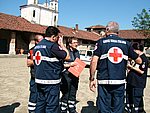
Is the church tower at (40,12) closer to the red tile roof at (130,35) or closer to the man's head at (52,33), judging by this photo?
the red tile roof at (130,35)

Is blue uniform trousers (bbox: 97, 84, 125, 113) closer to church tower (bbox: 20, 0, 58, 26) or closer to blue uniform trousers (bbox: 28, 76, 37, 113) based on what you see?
blue uniform trousers (bbox: 28, 76, 37, 113)

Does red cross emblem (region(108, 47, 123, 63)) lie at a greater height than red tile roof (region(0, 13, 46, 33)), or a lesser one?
lesser

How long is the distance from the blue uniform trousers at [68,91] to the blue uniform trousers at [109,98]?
57.7 inches

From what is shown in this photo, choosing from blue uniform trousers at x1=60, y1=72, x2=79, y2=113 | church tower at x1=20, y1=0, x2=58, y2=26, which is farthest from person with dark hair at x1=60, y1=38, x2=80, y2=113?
church tower at x1=20, y1=0, x2=58, y2=26

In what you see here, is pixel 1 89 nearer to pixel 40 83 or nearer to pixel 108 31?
pixel 40 83

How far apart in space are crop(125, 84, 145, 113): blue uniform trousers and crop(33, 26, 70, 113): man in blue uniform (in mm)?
1923

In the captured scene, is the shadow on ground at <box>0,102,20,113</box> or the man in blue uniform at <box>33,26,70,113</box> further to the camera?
the shadow on ground at <box>0,102,20,113</box>

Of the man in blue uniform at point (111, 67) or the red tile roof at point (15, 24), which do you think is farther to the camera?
the red tile roof at point (15, 24)

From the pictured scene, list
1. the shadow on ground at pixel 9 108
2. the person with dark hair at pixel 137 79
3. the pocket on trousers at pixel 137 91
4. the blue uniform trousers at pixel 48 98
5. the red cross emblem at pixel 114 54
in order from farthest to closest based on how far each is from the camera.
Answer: the shadow on ground at pixel 9 108 → the pocket on trousers at pixel 137 91 → the person with dark hair at pixel 137 79 → the blue uniform trousers at pixel 48 98 → the red cross emblem at pixel 114 54

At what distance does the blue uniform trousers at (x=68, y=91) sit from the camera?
521 centimetres

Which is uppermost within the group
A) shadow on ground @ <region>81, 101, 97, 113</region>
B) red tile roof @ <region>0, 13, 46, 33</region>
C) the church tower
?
the church tower

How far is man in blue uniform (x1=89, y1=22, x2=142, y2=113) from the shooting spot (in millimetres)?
3760

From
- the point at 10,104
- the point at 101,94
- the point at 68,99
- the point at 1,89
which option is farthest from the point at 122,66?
the point at 1,89

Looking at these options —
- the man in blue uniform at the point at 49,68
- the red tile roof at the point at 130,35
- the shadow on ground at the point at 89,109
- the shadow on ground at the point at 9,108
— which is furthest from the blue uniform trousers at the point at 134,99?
the red tile roof at the point at 130,35
